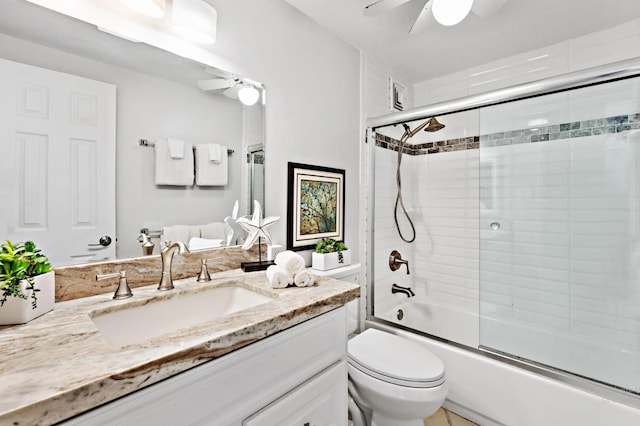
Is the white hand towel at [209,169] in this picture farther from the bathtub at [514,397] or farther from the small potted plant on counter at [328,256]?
the bathtub at [514,397]

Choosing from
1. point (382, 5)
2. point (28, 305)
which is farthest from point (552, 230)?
point (28, 305)

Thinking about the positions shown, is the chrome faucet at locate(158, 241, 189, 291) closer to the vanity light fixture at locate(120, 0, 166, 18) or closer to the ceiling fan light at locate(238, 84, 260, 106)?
the ceiling fan light at locate(238, 84, 260, 106)

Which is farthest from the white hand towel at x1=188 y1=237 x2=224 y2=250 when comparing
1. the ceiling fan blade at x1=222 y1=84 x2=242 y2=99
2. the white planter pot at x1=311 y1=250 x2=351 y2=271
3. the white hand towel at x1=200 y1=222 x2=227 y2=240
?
the ceiling fan blade at x1=222 y1=84 x2=242 y2=99

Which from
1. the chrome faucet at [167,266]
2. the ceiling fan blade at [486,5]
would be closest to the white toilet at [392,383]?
the chrome faucet at [167,266]

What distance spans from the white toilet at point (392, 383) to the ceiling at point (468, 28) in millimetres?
1716

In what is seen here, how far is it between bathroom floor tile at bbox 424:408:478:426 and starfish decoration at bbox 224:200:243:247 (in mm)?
1464

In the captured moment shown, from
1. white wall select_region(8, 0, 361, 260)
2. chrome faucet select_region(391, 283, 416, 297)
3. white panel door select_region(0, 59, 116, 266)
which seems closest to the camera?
white panel door select_region(0, 59, 116, 266)

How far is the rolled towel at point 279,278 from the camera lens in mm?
1101

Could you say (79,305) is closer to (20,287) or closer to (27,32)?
(20,287)

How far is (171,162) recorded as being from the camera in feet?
3.92

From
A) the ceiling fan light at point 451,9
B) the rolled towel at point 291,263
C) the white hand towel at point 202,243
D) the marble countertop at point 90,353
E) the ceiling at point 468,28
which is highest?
the ceiling at point 468,28

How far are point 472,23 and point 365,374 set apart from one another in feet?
6.91

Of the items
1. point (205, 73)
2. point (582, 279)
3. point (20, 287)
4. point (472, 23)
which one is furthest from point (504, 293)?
point (20, 287)

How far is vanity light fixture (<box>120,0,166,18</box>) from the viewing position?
1.05 m
